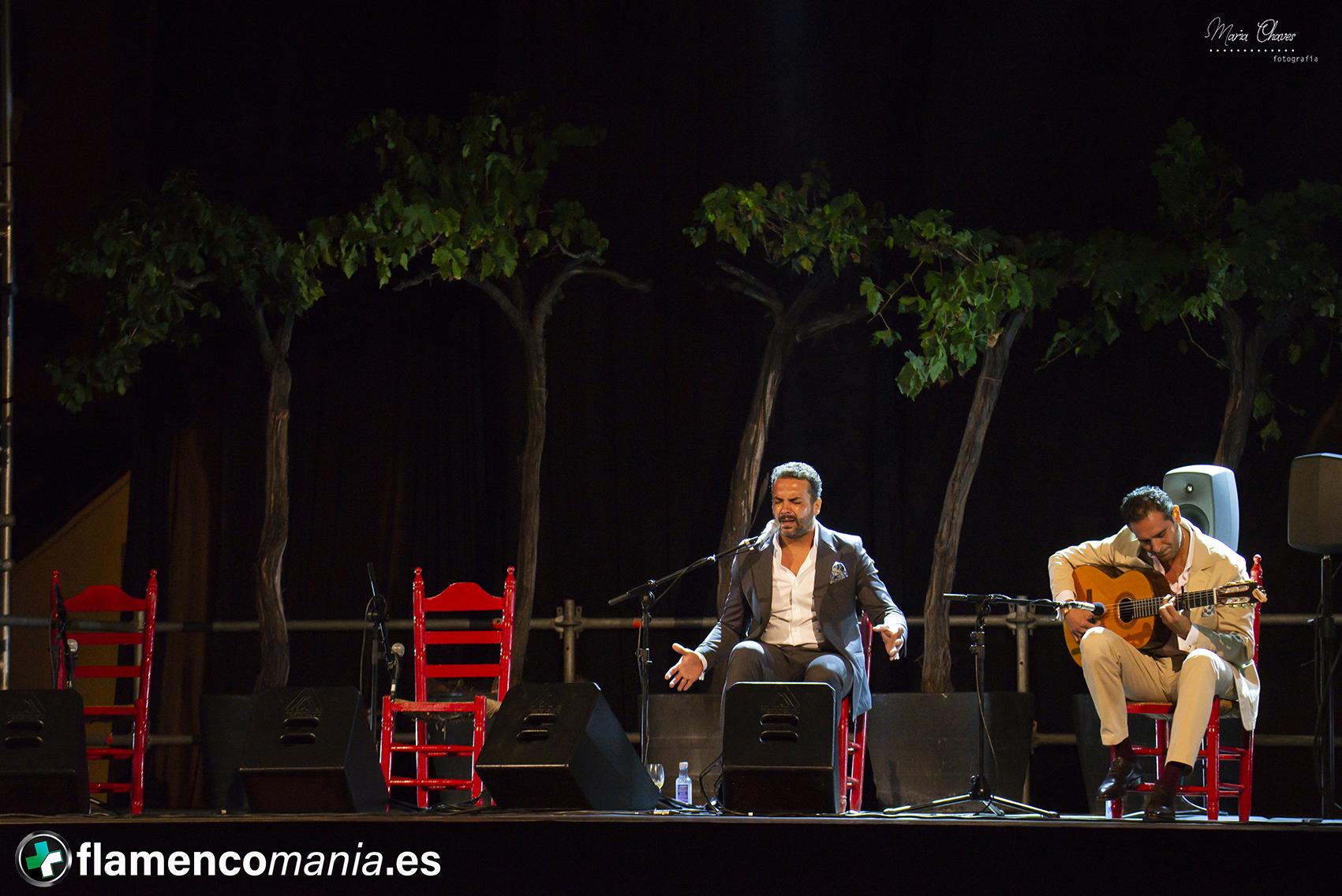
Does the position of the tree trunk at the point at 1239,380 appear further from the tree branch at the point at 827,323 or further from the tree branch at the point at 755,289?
the tree branch at the point at 755,289

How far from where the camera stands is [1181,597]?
173 inches

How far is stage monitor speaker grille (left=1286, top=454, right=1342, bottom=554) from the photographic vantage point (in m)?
4.04

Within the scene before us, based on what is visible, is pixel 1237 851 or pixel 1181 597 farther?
pixel 1181 597

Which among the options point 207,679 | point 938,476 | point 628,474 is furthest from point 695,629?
point 207,679

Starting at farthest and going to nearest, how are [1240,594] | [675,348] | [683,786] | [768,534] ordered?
[675,348], [683,786], [768,534], [1240,594]

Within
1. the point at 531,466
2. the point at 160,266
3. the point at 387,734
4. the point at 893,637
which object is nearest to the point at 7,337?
the point at 160,266

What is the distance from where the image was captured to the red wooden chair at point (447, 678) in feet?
16.3

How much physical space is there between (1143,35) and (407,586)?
3623 millimetres

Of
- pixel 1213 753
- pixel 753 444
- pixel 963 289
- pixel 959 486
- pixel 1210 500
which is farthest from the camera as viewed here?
pixel 753 444

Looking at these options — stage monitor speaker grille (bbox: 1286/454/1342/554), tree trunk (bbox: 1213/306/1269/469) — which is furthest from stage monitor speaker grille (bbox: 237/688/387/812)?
tree trunk (bbox: 1213/306/1269/469)

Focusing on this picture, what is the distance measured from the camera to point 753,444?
18.6 feet

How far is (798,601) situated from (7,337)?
3.30 metres

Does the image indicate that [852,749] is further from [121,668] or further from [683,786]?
[121,668]

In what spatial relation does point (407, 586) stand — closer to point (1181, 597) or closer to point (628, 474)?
point (628, 474)
